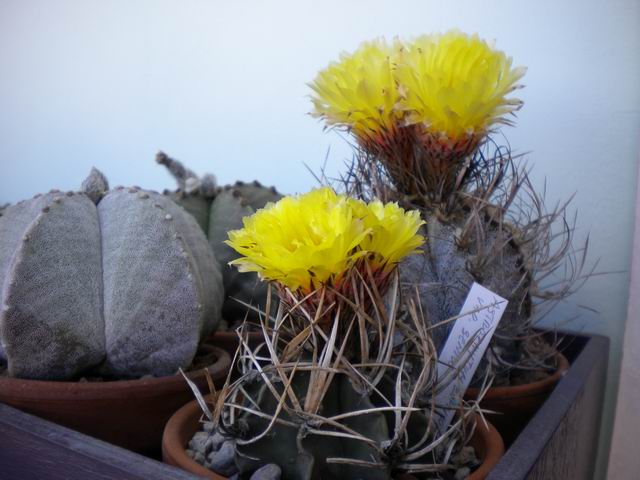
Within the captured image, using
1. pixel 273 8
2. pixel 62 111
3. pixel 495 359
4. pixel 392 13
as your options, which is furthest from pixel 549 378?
pixel 62 111

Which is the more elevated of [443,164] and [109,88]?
[109,88]

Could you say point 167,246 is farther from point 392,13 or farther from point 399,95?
point 392,13

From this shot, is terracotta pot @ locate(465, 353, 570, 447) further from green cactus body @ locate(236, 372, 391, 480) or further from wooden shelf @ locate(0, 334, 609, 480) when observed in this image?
green cactus body @ locate(236, 372, 391, 480)

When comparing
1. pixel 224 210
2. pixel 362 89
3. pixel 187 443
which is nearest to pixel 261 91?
pixel 224 210

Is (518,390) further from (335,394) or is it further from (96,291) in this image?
(96,291)

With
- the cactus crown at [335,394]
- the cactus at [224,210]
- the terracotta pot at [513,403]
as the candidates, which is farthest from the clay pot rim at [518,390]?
the cactus at [224,210]

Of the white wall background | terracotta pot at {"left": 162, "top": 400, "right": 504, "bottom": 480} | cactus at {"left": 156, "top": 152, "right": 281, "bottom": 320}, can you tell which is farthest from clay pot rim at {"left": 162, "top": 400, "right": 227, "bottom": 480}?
the white wall background

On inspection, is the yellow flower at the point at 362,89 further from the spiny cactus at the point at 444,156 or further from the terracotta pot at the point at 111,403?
the terracotta pot at the point at 111,403
